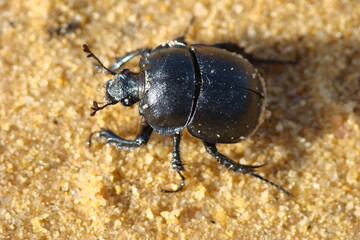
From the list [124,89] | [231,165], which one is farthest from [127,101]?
[231,165]

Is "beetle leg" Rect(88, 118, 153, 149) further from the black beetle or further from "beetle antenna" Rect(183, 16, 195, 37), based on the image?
"beetle antenna" Rect(183, 16, 195, 37)

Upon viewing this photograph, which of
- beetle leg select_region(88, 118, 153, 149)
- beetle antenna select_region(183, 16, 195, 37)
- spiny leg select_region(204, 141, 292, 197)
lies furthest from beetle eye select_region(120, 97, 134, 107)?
beetle antenna select_region(183, 16, 195, 37)

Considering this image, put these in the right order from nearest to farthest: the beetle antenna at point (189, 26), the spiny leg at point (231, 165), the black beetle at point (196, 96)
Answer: the black beetle at point (196, 96)
the spiny leg at point (231, 165)
the beetle antenna at point (189, 26)

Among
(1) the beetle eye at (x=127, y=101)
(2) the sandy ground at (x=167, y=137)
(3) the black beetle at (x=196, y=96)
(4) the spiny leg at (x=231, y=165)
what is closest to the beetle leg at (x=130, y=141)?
(3) the black beetle at (x=196, y=96)

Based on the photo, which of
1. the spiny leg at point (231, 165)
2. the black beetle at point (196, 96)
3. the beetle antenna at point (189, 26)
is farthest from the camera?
the beetle antenna at point (189, 26)

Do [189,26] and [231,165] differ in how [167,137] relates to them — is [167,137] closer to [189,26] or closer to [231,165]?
[231,165]

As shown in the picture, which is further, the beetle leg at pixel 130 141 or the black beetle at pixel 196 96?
the beetle leg at pixel 130 141

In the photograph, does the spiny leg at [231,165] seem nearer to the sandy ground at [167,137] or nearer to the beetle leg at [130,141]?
the sandy ground at [167,137]
